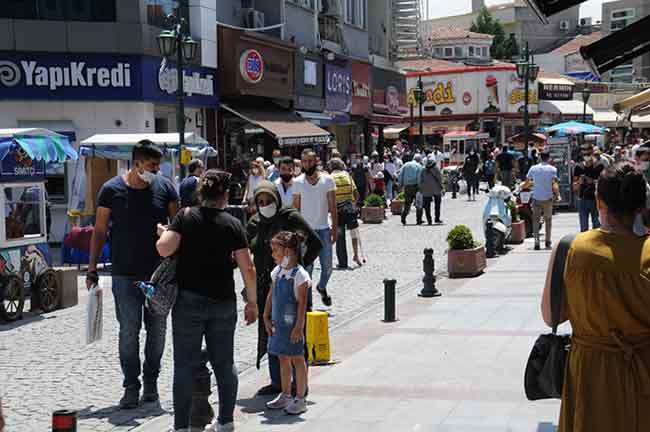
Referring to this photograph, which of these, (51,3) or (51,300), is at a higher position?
(51,3)

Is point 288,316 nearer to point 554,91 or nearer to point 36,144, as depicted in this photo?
point 36,144

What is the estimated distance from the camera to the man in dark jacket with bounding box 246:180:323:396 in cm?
749

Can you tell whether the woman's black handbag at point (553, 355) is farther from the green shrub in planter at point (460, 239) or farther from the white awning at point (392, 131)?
the white awning at point (392, 131)

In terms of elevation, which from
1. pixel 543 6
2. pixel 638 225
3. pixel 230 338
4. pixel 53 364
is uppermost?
pixel 543 6

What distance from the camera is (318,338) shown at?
333 inches

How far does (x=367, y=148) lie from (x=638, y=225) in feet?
116

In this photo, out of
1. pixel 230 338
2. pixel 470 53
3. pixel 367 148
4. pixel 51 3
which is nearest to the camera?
pixel 230 338

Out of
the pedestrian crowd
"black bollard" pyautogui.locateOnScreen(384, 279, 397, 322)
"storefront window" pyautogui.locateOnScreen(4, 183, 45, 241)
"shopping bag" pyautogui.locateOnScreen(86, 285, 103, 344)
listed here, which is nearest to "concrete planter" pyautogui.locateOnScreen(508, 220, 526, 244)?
"black bollard" pyautogui.locateOnScreen(384, 279, 397, 322)

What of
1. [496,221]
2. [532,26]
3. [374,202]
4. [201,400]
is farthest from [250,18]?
[532,26]

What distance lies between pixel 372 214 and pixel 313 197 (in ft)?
43.2

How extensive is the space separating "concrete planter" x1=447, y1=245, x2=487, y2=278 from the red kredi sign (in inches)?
500

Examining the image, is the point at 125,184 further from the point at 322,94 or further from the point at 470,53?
the point at 470,53

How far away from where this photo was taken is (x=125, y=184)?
23.8 feet

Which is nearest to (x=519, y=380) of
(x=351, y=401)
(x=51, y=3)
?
(x=351, y=401)
